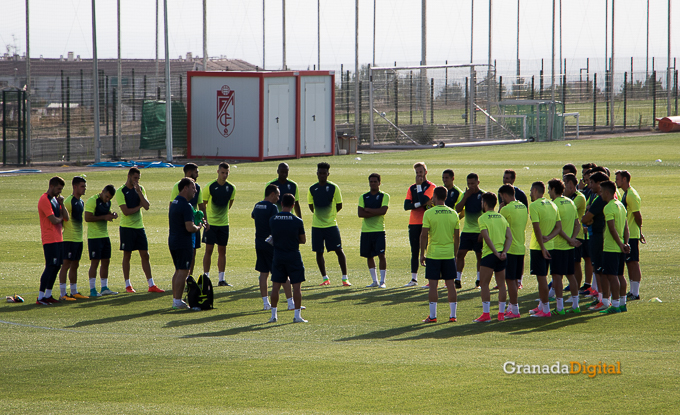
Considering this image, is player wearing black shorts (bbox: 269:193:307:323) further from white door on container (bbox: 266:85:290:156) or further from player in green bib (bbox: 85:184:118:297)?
white door on container (bbox: 266:85:290:156)

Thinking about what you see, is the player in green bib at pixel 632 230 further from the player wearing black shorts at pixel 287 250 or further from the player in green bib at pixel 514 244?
the player wearing black shorts at pixel 287 250

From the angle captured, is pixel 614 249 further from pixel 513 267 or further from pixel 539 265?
pixel 513 267

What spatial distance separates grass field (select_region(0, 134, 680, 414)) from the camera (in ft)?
22.9

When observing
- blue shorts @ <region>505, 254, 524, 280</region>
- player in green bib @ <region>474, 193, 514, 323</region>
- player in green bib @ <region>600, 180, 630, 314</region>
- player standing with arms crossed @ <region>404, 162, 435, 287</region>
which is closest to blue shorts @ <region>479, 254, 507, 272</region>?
player in green bib @ <region>474, 193, 514, 323</region>

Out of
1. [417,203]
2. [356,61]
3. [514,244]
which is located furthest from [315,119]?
[514,244]

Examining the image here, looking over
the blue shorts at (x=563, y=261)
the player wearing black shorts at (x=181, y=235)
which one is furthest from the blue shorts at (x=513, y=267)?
the player wearing black shorts at (x=181, y=235)

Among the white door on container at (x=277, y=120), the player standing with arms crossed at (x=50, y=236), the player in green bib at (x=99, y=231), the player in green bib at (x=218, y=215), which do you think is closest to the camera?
the player standing with arms crossed at (x=50, y=236)

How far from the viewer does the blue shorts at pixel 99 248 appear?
40.5ft

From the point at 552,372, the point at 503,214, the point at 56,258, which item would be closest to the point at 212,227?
the point at 56,258

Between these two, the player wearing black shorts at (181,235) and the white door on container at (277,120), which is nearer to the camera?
the player wearing black shorts at (181,235)

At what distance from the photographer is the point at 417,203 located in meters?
12.7

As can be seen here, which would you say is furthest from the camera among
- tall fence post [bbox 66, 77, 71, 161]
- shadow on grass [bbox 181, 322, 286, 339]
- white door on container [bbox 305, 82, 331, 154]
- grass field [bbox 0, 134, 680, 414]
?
white door on container [bbox 305, 82, 331, 154]

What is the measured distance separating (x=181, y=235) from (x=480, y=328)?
4556mm

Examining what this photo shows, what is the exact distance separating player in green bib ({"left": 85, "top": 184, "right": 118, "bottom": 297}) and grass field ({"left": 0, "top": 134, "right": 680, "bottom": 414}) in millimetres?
456
